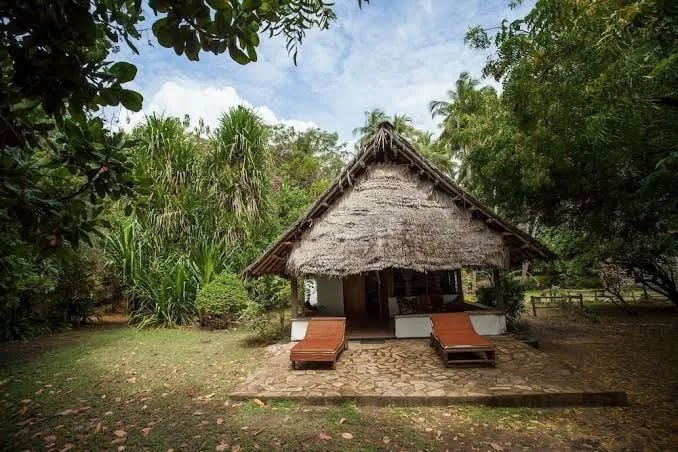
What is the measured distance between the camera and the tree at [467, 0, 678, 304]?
400cm

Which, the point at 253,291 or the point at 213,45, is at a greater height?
the point at 213,45

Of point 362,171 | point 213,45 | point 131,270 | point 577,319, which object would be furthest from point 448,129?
point 213,45

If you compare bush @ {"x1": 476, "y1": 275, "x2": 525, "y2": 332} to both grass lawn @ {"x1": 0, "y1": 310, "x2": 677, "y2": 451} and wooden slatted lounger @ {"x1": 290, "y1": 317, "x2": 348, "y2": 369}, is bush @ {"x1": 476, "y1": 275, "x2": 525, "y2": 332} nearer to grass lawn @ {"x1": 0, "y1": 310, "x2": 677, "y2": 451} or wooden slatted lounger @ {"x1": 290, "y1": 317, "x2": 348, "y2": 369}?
grass lawn @ {"x1": 0, "y1": 310, "x2": 677, "y2": 451}

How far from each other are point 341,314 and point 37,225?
995 centimetres

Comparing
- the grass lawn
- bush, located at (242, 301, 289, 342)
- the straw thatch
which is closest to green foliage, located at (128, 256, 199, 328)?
bush, located at (242, 301, 289, 342)

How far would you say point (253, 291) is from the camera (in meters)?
12.1

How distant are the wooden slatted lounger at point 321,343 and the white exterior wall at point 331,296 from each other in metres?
3.90

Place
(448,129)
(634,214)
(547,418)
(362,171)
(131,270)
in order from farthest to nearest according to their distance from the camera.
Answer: (448,129) → (131,270) → (362,171) → (634,214) → (547,418)

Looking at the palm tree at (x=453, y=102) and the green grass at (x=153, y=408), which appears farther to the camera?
the palm tree at (x=453, y=102)

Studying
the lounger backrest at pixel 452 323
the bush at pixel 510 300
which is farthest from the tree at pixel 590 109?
the lounger backrest at pixel 452 323

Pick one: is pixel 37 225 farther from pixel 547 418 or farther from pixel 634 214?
pixel 634 214

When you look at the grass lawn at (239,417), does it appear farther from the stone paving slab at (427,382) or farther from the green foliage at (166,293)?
the green foliage at (166,293)

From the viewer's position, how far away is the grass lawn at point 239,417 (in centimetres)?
371

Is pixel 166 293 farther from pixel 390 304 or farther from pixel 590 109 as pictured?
pixel 590 109
